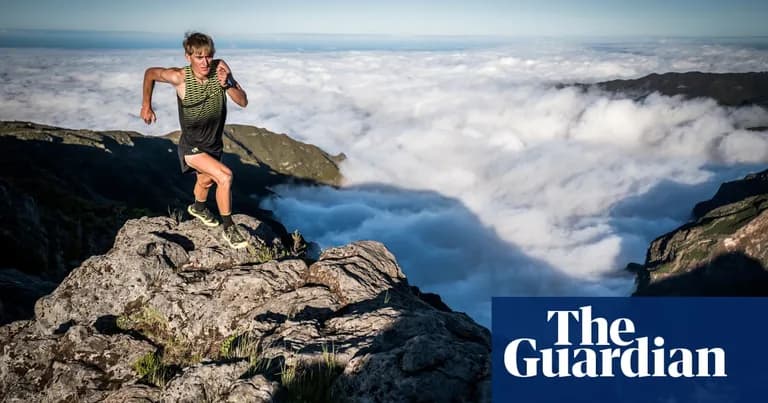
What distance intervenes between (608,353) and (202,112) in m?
8.34

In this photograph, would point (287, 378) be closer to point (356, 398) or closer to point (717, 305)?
point (356, 398)

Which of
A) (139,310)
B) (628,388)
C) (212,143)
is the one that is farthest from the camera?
(212,143)

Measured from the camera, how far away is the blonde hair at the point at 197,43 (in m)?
8.30

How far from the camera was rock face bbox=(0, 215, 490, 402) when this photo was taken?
6023 mm

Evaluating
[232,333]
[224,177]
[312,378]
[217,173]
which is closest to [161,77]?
[217,173]

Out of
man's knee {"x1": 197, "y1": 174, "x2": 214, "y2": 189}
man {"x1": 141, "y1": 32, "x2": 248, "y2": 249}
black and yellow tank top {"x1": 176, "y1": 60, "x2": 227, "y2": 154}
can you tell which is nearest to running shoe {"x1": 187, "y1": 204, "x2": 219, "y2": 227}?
man's knee {"x1": 197, "y1": 174, "x2": 214, "y2": 189}

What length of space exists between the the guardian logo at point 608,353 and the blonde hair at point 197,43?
7.46 meters

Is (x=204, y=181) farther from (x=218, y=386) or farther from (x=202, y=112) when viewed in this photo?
(x=218, y=386)

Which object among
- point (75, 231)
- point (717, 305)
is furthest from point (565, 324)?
point (75, 231)

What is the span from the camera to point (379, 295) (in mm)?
9180

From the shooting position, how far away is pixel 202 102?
888 cm

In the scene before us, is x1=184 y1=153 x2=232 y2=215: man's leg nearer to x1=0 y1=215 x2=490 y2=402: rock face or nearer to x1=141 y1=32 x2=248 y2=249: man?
→ x1=141 y1=32 x2=248 y2=249: man

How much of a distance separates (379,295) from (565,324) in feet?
11.0

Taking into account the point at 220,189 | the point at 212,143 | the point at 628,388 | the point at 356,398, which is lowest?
the point at 628,388
